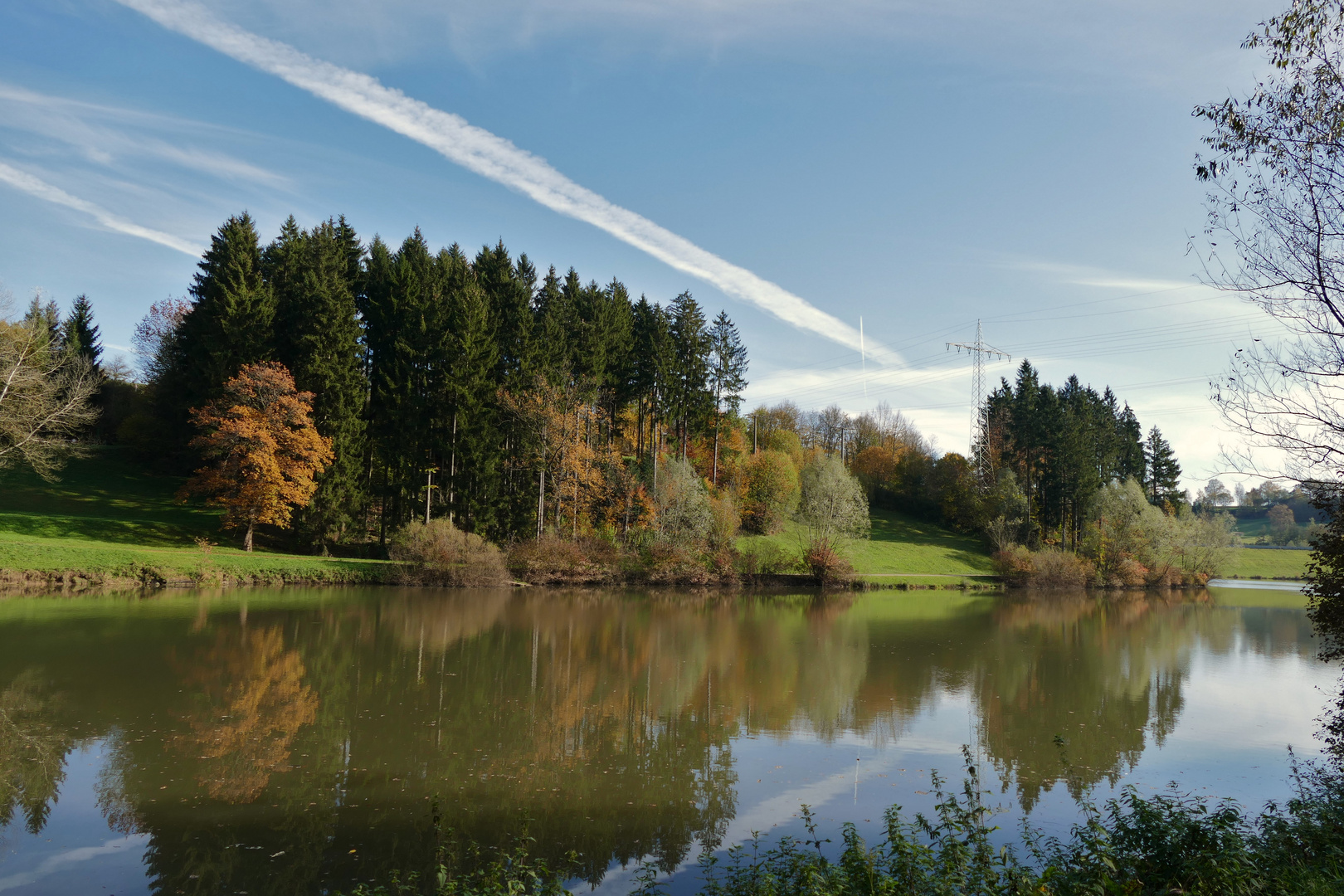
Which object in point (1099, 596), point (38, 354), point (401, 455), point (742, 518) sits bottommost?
point (1099, 596)

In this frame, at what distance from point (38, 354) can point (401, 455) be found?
19401mm

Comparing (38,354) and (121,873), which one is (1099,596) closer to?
(121,873)

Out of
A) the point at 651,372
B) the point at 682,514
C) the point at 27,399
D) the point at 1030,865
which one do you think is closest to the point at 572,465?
the point at 682,514

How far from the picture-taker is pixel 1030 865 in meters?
7.68

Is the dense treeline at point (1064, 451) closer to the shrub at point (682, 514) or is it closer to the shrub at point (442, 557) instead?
the shrub at point (682, 514)

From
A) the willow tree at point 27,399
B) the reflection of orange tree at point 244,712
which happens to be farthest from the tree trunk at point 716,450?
the reflection of orange tree at point 244,712

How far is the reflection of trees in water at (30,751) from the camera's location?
850cm

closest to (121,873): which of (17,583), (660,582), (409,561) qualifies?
(17,583)

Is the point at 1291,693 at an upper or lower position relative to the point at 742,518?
lower

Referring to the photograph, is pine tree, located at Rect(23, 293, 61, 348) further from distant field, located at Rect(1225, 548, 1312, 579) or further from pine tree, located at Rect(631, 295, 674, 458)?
distant field, located at Rect(1225, 548, 1312, 579)

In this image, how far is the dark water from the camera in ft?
26.4

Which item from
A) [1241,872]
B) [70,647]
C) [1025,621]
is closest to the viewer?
[1241,872]

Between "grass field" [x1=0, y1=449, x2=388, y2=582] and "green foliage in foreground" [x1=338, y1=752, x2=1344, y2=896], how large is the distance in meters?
29.1

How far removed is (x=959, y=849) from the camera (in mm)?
6344
